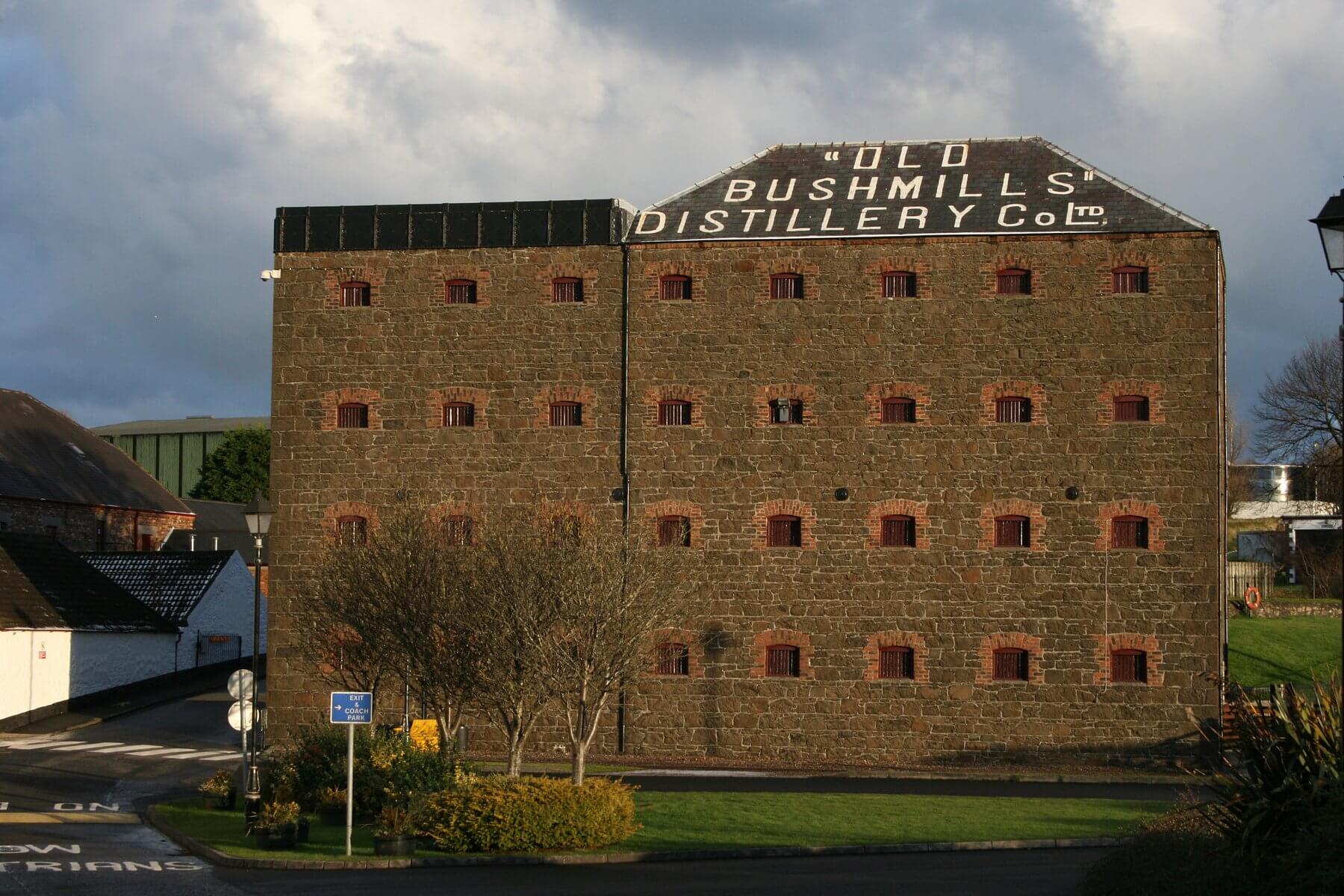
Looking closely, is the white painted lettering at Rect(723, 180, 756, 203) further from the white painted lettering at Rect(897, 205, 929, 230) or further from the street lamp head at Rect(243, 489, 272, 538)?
the street lamp head at Rect(243, 489, 272, 538)

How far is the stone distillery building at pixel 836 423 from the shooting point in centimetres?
3519

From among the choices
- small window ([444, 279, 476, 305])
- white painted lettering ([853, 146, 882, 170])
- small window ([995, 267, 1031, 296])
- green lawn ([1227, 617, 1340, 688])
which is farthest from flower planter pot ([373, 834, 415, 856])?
green lawn ([1227, 617, 1340, 688])

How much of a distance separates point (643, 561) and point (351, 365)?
1214 centimetres

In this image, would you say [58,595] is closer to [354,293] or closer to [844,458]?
[354,293]

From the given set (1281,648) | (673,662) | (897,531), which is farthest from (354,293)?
(1281,648)

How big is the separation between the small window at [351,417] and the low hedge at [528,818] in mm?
16843

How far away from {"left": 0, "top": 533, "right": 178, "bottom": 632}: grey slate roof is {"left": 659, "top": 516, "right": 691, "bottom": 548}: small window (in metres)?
19.5

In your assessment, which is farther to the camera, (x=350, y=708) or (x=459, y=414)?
(x=459, y=414)

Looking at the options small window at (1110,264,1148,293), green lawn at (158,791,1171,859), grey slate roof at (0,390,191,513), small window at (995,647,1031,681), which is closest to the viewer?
green lawn at (158,791,1171,859)

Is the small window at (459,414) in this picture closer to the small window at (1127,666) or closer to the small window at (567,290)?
the small window at (567,290)

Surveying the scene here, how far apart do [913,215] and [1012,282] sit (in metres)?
2.88

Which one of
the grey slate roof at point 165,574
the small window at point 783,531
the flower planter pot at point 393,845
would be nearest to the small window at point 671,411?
the small window at point 783,531

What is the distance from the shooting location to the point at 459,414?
37.8 metres

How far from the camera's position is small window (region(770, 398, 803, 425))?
3656cm
